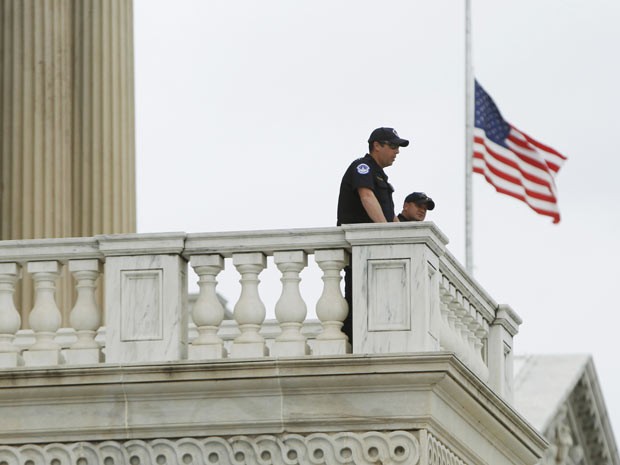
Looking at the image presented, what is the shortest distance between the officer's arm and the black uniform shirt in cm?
6

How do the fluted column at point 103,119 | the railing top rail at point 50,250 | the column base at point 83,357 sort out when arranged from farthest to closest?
the fluted column at point 103,119 → the railing top rail at point 50,250 → the column base at point 83,357

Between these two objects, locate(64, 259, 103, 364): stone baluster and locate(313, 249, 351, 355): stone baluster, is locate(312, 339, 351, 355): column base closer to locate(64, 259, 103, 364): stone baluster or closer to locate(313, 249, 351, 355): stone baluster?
locate(313, 249, 351, 355): stone baluster

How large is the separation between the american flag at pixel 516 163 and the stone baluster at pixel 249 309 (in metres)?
30.2

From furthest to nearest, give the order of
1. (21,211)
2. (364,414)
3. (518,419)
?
(21,211) < (518,419) < (364,414)

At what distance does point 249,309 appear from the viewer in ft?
91.2

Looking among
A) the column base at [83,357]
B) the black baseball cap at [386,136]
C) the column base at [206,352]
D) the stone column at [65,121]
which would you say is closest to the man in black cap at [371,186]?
the black baseball cap at [386,136]

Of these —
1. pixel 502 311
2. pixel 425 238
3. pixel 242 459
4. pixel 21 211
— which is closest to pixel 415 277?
pixel 425 238

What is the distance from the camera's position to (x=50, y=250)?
93.0 feet

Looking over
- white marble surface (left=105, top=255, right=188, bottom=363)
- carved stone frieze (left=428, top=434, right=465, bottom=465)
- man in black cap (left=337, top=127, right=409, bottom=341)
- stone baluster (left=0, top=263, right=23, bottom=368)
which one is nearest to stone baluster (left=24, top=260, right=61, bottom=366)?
stone baluster (left=0, top=263, right=23, bottom=368)

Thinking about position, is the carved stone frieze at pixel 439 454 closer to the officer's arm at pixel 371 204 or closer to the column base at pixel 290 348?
the column base at pixel 290 348

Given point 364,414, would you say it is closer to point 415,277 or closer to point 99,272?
point 415,277

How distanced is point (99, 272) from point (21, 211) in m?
8.20

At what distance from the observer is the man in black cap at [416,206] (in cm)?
3028

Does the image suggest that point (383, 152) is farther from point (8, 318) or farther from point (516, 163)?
point (516, 163)
